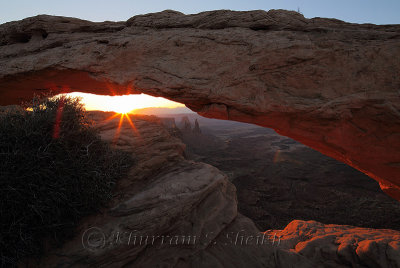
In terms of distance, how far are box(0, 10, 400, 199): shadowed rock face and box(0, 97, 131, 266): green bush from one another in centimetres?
213

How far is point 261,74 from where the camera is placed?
16.9ft

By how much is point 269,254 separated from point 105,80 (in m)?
7.29

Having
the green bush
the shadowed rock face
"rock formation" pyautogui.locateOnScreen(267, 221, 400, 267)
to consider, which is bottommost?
"rock formation" pyautogui.locateOnScreen(267, 221, 400, 267)

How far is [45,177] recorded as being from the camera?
→ 3.71 meters

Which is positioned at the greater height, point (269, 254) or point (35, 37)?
point (35, 37)

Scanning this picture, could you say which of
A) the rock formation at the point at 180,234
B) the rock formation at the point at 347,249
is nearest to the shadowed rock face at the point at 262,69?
the rock formation at the point at 180,234

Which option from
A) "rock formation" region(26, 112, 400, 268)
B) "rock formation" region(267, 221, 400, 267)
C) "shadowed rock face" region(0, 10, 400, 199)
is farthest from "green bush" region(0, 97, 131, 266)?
"rock formation" region(267, 221, 400, 267)

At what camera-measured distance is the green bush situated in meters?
3.32

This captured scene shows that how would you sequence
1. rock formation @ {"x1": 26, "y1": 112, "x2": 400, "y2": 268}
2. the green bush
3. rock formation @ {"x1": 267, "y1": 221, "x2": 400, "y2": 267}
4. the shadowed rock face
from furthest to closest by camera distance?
1. the shadowed rock face
2. rock formation @ {"x1": 267, "y1": 221, "x2": 400, "y2": 267}
3. rock formation @ {"x1": 26, "y1": 112, "x2": 400, "y2": 268}
4. the green bush

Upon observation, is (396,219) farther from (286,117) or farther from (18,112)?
(18,112)

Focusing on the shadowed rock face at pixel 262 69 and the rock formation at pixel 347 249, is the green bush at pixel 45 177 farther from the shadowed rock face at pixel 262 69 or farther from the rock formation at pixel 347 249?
the rock formation at pixel 347 249

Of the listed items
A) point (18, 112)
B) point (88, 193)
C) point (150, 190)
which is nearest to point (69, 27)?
point (18, 112)

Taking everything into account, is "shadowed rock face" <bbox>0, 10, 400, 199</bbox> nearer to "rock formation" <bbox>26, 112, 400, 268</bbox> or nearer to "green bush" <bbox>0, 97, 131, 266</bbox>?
"green bush" <bbox>0, 97, 131, 266</bbox>

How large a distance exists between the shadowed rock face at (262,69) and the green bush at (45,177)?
83.9 inches
